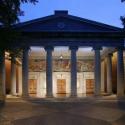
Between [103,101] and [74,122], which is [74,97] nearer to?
[103,101]

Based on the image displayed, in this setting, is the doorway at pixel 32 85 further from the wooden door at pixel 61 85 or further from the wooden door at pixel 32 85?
the wooden door at pixel 61 85

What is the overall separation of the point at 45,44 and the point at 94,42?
555cm

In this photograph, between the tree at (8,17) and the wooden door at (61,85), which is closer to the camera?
the tree at (8,17)

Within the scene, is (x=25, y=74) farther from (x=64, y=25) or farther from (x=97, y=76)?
(x=97, y=76)

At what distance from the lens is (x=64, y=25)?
46844 mm

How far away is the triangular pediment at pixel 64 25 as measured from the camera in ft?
153

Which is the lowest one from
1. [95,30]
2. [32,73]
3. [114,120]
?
[114,120]

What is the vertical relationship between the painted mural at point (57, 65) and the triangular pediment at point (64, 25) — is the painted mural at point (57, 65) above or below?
below

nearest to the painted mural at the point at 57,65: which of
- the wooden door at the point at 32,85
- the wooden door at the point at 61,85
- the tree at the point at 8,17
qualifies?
the wooden door at the point at 32,85

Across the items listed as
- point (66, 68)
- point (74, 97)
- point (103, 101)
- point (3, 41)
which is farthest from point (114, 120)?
point (66, 68)

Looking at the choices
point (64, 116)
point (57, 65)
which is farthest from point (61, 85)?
point (64, 116)

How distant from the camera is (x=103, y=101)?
4284 cm

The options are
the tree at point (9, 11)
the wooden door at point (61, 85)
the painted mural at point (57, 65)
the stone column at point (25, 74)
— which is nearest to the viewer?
the tree at point (9, 11)

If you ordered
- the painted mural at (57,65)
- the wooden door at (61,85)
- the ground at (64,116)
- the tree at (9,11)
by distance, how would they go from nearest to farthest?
1. the tree at (9,11)
2. the ground at (64,116)
3. the painted mural at (57,65)
4. the wooden door at (61,85)
